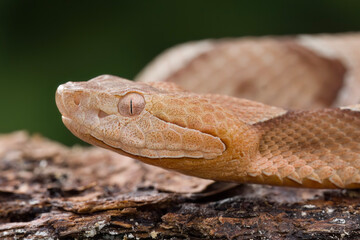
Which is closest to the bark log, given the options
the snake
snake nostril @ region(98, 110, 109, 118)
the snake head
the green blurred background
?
the snake

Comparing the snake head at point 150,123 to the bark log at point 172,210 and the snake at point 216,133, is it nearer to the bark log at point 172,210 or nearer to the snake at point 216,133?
the snake at point 216,133

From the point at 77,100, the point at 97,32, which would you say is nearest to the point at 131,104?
the point at 77,100

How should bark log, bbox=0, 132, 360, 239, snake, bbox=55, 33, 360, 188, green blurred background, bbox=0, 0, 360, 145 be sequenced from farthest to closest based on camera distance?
green blurred background, bbox=0, 0, 360, 145 < snake, bbox=55, 33, 360, 188 < bark log, bbox=0, 132, 360, 239

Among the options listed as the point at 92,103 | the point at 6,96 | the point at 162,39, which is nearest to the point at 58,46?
the point at 6,96

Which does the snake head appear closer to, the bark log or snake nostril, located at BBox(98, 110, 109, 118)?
snake nostril, located at BBox(98, 110, 109, 118)

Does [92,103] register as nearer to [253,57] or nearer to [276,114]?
[276,114]
